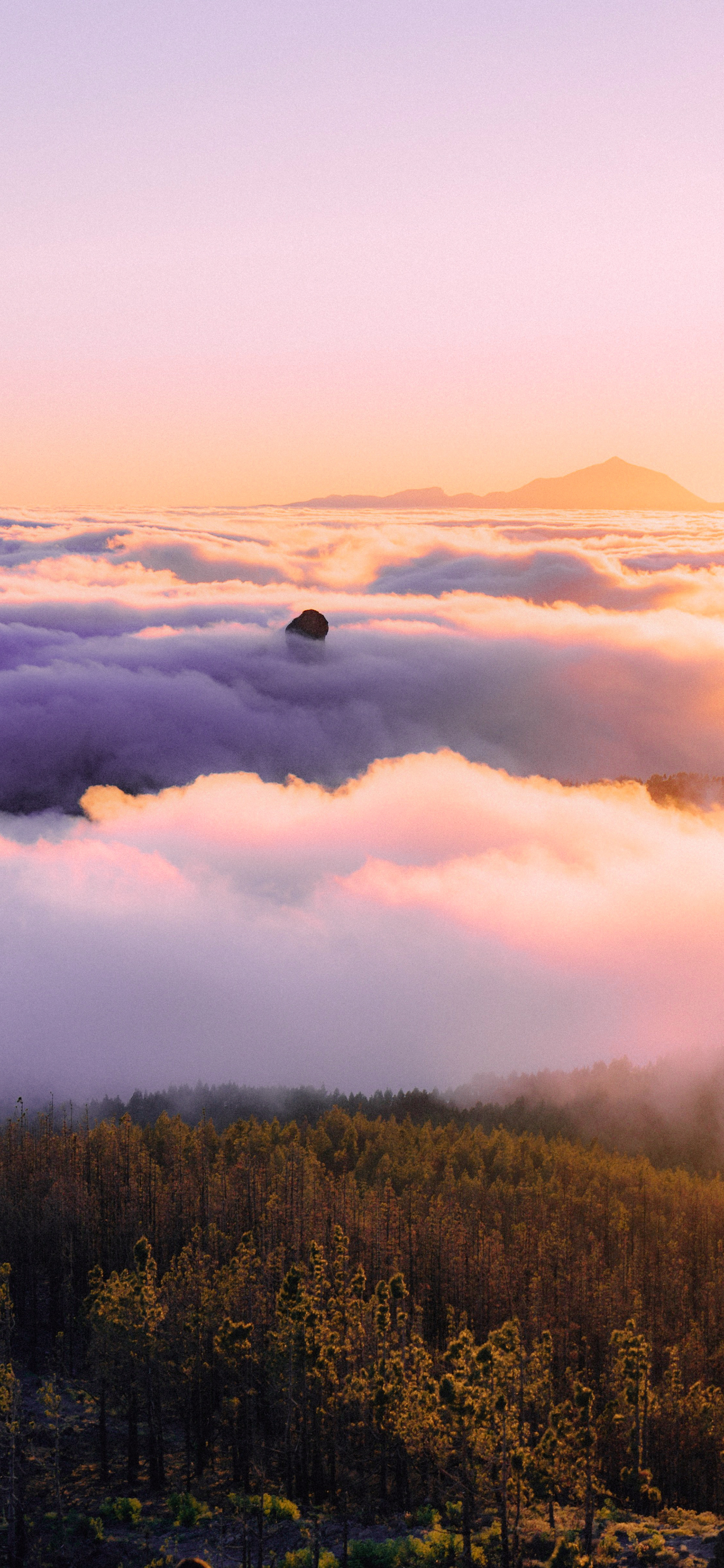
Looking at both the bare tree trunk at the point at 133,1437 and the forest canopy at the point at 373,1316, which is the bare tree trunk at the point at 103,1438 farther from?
the bare tree trunk at the point at 133,1437

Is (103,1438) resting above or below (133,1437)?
above

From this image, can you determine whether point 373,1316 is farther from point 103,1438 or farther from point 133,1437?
point 103,1438

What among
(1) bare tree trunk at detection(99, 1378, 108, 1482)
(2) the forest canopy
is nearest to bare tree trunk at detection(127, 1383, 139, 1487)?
(2) the forest canopy

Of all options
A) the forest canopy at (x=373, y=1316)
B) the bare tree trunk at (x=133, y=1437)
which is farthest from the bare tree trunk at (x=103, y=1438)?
the bare tree trunk at (x=133, y=1437)

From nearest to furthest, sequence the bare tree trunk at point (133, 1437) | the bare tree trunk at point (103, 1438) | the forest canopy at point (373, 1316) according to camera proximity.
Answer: the forest canopy at point (373, 1316) < the bare tree trunk at point (103, 1438) < the bare tree trunk at point (133, 1437)

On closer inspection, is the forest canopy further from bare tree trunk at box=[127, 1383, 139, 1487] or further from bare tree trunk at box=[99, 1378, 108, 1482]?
bare tree trunk at box=[99, 1378, 108, 1482]

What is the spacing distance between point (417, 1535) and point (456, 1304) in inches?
1702

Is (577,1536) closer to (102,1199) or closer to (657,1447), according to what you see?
(657,1447)

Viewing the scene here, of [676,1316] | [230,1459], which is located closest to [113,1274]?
[230,1459]

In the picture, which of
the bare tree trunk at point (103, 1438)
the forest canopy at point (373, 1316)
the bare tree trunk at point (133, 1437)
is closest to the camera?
the forest canopy at point (373, 1316)

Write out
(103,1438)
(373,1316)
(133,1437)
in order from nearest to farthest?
1. (103,1438)
2. (133,1437)
3. (373,1316)

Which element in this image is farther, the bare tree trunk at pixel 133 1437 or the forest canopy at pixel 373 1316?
the bare tree trunk at pixel 133 1437

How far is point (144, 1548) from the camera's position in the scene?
67.7 metres

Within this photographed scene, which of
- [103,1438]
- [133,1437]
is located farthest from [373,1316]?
[103,1438]
